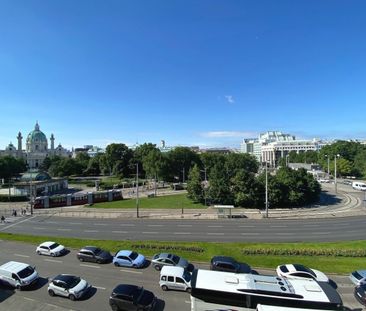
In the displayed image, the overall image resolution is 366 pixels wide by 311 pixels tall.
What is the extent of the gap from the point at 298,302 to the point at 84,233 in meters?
30.6

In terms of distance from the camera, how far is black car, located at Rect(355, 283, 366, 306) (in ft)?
60.9

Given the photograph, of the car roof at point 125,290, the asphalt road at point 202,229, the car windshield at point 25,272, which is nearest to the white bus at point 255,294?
the car roof at point 125,290

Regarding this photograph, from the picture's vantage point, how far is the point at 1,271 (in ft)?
69.2

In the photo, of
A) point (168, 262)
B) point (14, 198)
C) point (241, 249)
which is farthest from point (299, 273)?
point (14, 198)

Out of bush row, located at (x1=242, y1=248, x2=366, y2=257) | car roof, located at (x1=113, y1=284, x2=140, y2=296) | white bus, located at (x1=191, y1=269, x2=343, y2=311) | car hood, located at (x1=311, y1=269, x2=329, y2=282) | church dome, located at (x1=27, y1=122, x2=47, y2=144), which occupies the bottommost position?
bush row, located at (x1=242, y1=248, x2=366, y2=257)

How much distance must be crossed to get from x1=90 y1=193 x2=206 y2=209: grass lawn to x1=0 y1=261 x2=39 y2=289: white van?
36260 millimetres

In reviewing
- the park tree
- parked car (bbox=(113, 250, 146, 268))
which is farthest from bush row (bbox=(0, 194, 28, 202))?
parked car (bbox=(113, 250, 146, 268))

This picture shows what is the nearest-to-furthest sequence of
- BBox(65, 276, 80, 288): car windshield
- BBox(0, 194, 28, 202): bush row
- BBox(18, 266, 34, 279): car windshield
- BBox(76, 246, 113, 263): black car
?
BBox(65, 276, 80, 288): car windshield → BBox(18, 266, 34, 279): car windshield → BBox(76, 246, 113, 263): black car → BBox(0, 194, 28, 202): bush row

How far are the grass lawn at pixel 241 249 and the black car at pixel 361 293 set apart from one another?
440 centimetres

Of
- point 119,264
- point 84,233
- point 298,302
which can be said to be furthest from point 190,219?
point 298,302

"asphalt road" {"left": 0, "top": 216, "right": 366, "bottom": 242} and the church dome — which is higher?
the church dome

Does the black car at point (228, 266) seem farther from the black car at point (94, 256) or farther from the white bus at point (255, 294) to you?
the black car at point (94, 256)

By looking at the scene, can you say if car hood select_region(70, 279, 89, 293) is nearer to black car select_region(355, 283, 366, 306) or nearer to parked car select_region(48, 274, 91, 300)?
parked car select_region(48, 274, 91, 300)

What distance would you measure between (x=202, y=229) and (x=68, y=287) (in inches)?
898
